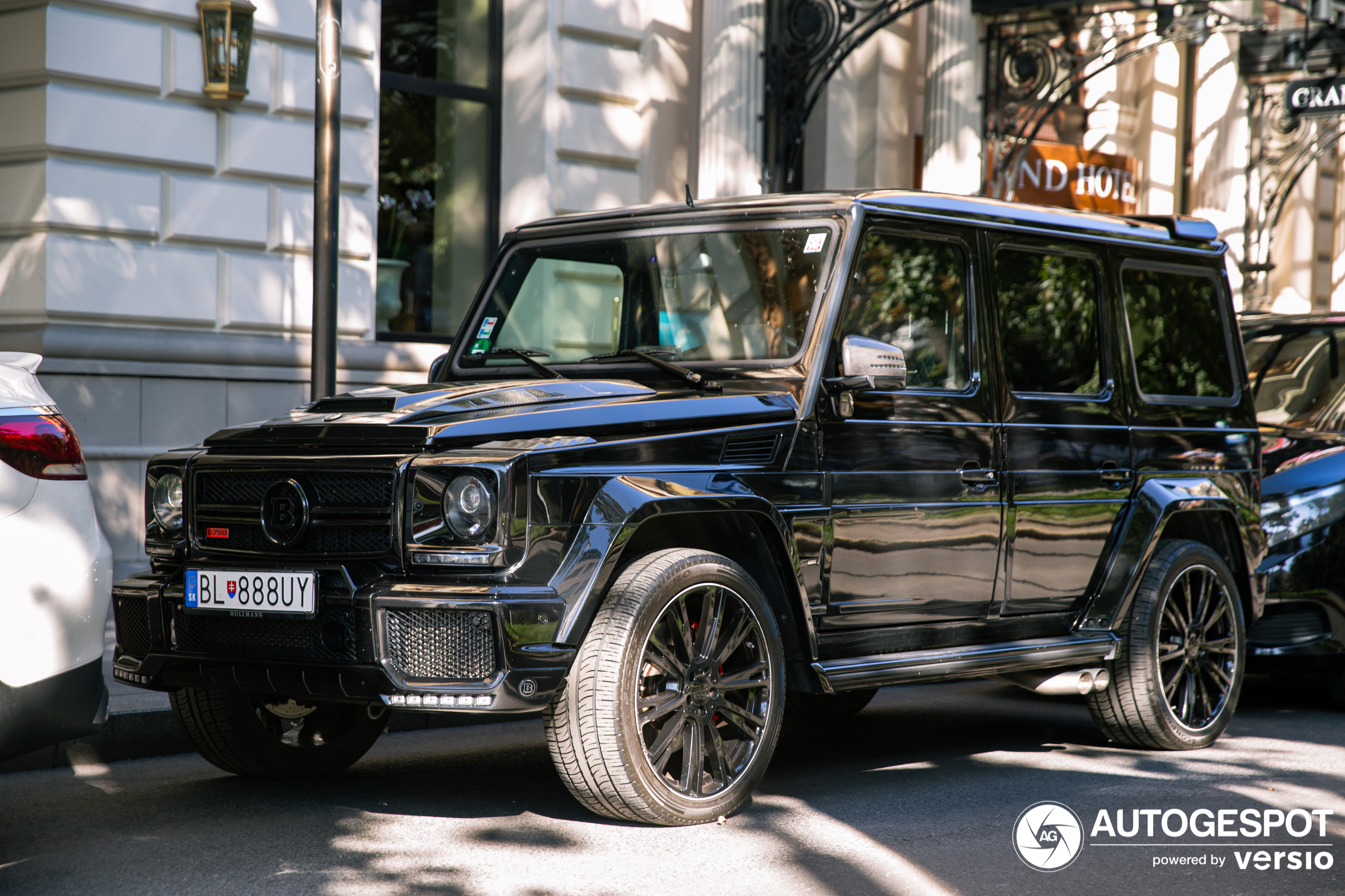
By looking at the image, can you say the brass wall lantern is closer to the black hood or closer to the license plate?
the black hood

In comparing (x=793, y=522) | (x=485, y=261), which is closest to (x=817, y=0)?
(x=485, y=261)

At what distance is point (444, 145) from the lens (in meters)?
12.6

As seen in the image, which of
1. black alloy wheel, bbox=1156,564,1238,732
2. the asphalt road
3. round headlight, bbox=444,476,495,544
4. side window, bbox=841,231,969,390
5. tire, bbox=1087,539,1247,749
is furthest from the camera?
black alloy wheel, bbox=1156,564,1238,732

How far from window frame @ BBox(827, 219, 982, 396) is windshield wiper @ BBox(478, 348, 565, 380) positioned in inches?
39.3

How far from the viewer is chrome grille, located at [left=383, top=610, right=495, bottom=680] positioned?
168 inches

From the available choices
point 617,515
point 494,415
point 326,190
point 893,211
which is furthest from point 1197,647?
point 326,190

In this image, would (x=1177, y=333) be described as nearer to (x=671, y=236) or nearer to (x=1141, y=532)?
(x=1141, y=532)

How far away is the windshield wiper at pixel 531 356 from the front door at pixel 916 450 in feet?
3.33

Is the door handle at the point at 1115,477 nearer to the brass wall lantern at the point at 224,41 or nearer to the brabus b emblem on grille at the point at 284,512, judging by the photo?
the brabus b emblem on grille at the point at 284,512

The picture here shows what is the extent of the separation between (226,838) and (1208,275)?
15.9 ft

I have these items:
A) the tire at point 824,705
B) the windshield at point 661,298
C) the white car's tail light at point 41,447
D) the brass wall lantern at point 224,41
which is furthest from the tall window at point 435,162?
the white car's tail light at point 41,447

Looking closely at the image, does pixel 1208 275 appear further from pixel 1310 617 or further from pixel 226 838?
pixel 226 838

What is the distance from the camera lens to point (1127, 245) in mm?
6531

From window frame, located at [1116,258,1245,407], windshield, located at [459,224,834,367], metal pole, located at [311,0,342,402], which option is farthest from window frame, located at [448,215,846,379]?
window frame, located at [1116,258,1245,407]
